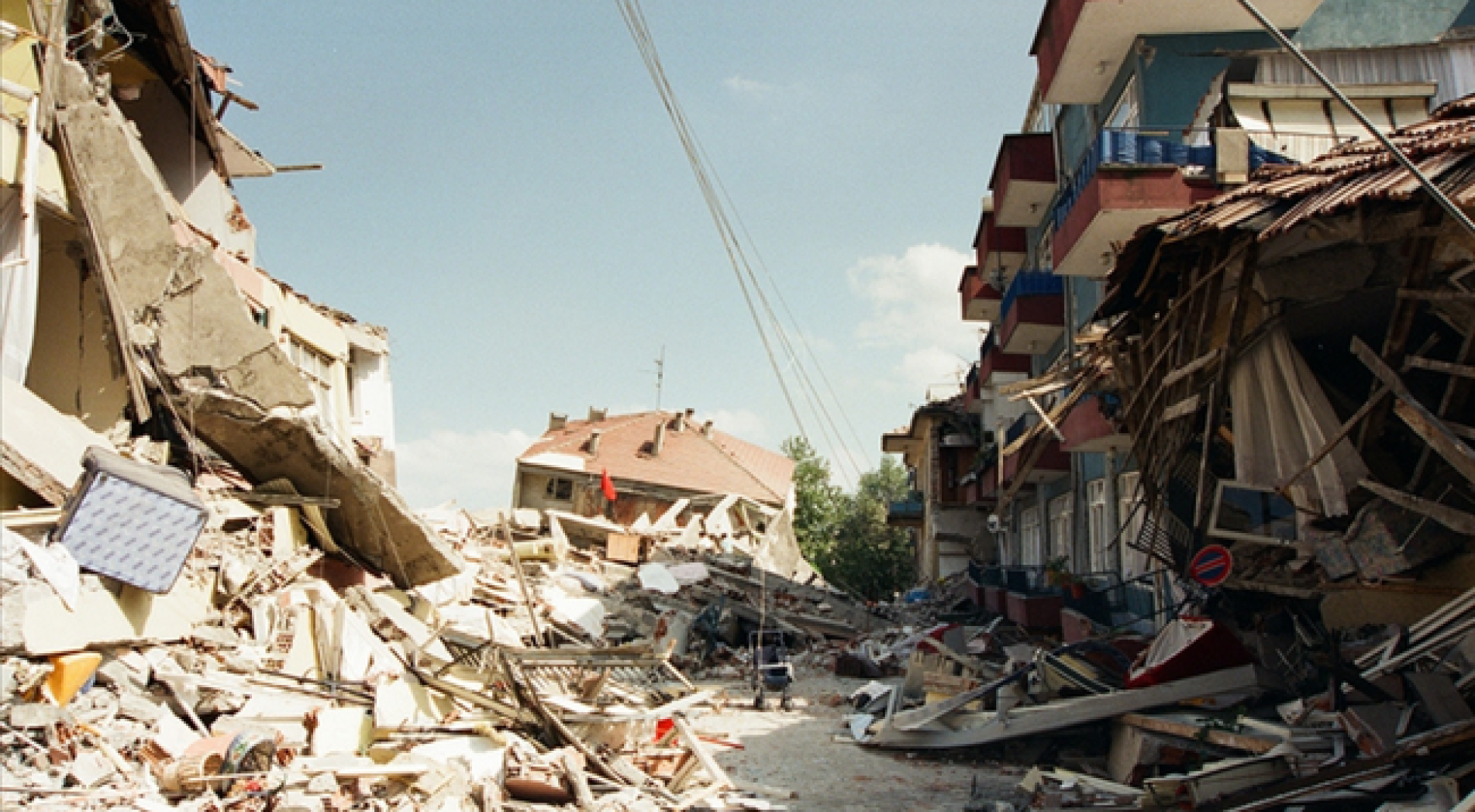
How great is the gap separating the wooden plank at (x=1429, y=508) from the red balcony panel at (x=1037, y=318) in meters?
10.9

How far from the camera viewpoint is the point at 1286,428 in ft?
28.8

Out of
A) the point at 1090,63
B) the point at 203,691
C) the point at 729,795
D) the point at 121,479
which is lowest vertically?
the point at 729,795

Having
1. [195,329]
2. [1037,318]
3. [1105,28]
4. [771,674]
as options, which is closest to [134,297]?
[195,329]

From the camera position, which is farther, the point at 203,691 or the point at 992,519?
the point at 992,519

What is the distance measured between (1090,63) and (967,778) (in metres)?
10.8

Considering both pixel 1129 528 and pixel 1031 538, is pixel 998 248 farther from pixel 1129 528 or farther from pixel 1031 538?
pixel 1129 528

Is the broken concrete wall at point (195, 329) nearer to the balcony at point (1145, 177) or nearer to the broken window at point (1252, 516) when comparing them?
the broken window at point (1252, 516)

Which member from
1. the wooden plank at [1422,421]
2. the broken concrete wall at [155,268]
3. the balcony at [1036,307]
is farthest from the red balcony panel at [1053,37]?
the broken concrete wall at [155,268]

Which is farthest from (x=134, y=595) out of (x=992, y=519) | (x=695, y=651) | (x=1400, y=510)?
(x=992, y=519)

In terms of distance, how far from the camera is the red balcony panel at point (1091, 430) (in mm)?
14164

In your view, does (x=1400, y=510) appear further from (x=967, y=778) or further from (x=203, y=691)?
(x=203, y=691)

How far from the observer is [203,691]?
8.95 metres

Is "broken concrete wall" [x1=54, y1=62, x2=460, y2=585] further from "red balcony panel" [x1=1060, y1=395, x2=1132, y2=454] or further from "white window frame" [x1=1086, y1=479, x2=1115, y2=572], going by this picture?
"white window frame" [x1=1086, y1=479, x2=1115, y2=572]

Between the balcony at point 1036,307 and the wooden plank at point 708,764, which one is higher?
the balcony at point 1036,307
